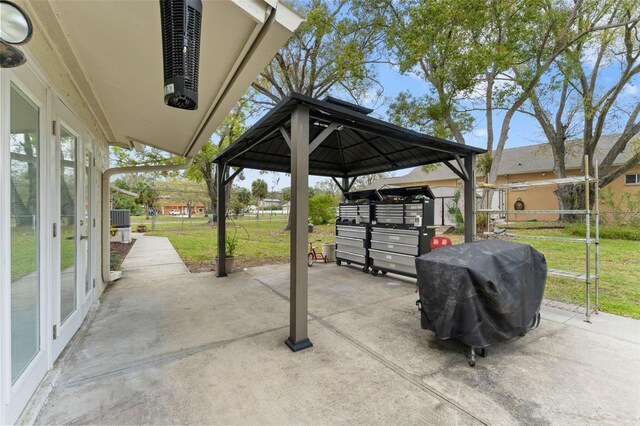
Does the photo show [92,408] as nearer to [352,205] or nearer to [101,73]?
[101,73]

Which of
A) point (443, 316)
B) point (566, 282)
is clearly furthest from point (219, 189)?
point (566, 282)

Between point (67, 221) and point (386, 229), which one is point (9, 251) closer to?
point (67, 221)

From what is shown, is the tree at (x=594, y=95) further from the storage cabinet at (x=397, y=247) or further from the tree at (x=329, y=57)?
the storage cabinet at (x=397, y=247)

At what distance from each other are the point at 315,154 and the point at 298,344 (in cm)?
489

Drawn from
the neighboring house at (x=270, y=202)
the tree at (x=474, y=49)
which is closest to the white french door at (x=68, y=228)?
the tree at (x=474, y=49)

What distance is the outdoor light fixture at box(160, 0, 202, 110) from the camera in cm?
113

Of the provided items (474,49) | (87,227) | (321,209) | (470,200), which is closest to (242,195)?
(321,209)

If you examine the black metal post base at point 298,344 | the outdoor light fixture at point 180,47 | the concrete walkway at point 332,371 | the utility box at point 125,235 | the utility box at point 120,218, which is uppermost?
the outdoor light fixture at point 180,47

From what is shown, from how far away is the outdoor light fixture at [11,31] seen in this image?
1178 millimetres

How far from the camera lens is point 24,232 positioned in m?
1.84

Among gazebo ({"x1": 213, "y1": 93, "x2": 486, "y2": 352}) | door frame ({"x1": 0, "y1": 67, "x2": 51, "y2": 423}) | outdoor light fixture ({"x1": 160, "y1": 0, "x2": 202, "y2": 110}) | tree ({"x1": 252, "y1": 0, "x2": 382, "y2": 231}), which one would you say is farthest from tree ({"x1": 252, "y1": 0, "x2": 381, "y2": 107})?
outdoor light fixture ({"x1": 160, "y1": 0, "x2": 202, "y2": 110})

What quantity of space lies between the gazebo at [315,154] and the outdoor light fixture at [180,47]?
160 centimetres

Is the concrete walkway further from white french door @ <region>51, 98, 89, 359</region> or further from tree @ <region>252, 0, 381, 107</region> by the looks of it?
tree @ <region>252, 0, 381, 107</region>

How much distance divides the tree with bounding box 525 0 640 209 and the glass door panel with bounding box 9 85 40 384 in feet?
44.7
